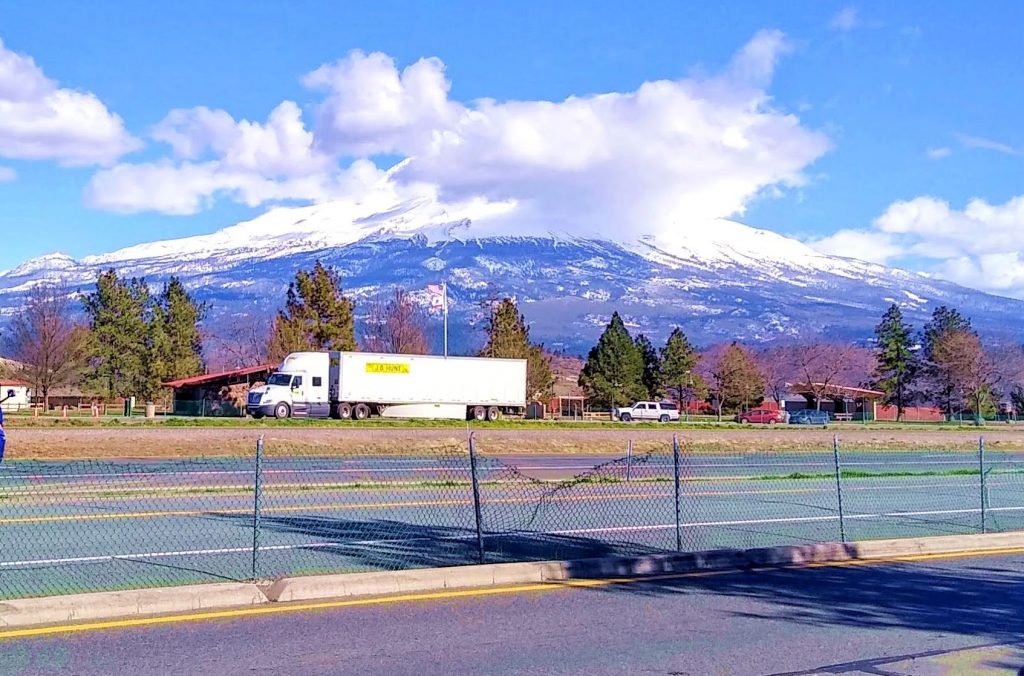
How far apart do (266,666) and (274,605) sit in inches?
70.7

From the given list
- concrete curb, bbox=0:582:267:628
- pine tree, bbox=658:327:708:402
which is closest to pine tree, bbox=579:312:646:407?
pine tree, bbox=658:327:708:402

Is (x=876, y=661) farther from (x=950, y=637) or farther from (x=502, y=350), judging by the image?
(x=502, y=350)

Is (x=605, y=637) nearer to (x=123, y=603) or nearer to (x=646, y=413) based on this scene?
(x=123, y=603)

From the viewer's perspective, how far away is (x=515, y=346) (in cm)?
7050

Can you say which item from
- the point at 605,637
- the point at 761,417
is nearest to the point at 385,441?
the point at 605,637

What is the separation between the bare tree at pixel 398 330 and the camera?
82000 millimetres

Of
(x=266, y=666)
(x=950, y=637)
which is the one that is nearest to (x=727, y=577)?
(x=950, y=637)

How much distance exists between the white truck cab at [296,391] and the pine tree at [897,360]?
192ft

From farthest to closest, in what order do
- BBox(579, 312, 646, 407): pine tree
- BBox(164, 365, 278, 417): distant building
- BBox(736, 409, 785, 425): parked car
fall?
BBox(579, 312, 646, 407): pine tree < BBox(736, 409, 785, 425): parked car < BBox(164, 365, 278, 417): distant building

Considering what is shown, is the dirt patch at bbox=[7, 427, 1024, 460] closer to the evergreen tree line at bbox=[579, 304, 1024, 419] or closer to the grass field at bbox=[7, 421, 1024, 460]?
the grass field at bbox=[7, 421, 1024, 460]

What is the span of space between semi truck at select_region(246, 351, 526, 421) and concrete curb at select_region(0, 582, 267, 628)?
4315 cm

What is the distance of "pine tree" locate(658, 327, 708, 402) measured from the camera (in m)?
79.9

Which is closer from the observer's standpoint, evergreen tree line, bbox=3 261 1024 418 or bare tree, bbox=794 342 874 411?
evergreen tree line, bbox=3 261 1024 418

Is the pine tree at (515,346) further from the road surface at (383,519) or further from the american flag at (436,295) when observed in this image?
the road surface at (383,519)
